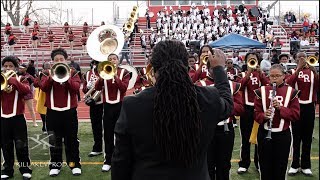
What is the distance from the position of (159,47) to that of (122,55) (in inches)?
655

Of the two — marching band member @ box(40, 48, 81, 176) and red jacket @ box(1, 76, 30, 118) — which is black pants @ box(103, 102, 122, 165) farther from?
red jacket @ box(1, 76, 30, 118)

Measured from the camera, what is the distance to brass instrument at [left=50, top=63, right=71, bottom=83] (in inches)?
210

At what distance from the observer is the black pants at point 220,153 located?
14.5ft

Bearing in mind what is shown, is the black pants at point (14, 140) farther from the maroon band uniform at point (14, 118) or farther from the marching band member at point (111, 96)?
the marching band member at point (111, 96)

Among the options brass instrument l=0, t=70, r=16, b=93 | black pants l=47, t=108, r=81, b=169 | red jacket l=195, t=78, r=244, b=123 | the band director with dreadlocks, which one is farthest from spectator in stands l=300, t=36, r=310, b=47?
the band director with dreadlocks

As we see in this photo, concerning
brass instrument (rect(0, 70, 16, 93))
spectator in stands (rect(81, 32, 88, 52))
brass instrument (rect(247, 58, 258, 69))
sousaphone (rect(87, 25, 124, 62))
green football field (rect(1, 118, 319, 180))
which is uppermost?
spectator in stands (rect(81, 32, 88, 52))

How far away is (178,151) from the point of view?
6.98ft

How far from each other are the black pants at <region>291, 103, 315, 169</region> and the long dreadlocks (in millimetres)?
3770

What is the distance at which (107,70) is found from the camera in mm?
5719

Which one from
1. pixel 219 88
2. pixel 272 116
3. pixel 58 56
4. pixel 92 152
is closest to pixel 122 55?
pixel 92 152

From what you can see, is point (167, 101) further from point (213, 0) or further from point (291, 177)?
point (213, 0)

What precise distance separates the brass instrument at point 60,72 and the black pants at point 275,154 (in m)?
2.55

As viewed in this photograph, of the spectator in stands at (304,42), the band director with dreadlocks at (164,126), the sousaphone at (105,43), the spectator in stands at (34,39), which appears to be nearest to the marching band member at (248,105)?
the sousaphone at (105,43)

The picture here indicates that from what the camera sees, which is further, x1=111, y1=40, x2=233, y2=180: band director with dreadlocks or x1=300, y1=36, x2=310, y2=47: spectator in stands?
x1=300, y1=36, x2=310, y2=47: spectator in stands
